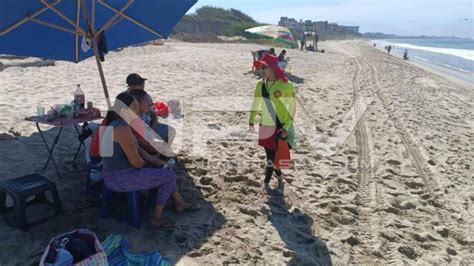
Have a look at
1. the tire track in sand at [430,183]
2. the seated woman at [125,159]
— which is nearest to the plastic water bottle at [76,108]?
the seated woman at [125,159]

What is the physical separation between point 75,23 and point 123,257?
304cm

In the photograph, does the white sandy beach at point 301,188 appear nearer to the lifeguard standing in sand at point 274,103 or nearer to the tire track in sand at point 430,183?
the tire track in sand at point 430,183

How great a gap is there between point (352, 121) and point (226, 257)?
18.4ft

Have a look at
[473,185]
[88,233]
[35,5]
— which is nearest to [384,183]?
[473,185]

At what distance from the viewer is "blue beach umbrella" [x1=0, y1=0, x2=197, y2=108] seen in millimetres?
4226

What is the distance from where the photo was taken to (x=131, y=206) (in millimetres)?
3572

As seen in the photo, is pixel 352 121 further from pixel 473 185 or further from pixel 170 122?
pixel 170 122

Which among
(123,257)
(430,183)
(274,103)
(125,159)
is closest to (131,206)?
(125,159)

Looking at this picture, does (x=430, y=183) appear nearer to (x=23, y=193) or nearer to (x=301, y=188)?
(x=301, y=188)

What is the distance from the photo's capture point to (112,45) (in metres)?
5.67

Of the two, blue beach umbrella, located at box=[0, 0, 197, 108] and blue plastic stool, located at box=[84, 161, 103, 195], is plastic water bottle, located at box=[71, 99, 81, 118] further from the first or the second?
blue plastic stool, located at box=[84, 161, 103, 195]

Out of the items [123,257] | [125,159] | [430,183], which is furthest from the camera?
[430,183]

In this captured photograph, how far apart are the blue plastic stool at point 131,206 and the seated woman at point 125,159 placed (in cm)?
11

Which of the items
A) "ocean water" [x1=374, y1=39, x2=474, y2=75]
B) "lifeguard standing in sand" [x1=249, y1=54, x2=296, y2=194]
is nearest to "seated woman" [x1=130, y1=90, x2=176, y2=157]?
"lifeguard standing in sand" [x1=249, y1=54, x2=296, y2=194]
